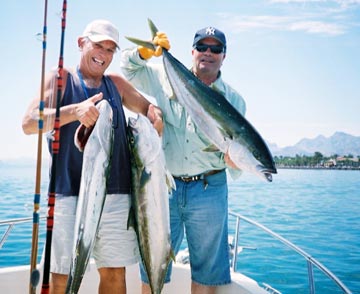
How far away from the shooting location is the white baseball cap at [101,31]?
257cm

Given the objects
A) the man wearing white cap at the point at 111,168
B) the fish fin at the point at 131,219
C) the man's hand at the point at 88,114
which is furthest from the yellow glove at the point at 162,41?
the fish fin at the point at 131,219

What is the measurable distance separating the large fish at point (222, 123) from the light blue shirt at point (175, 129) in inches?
13.4

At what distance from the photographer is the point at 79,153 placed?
257 cm

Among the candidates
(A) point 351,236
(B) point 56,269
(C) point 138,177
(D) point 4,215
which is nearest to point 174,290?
(B) point 56,269

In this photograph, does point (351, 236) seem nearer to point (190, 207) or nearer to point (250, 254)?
point (250, 254)

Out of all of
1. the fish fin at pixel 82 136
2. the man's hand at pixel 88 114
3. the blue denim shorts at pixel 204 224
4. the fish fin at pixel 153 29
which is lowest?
the blue denim shorts at pixel 204 224

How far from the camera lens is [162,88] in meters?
3.34

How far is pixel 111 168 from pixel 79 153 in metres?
0.23

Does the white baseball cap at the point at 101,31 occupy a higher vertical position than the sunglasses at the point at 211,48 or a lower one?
lower

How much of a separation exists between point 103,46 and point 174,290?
2553mm

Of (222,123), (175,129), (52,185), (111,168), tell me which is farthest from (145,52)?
(52,185)

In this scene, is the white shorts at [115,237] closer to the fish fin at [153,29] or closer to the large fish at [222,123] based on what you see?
the large fish at [222,123]

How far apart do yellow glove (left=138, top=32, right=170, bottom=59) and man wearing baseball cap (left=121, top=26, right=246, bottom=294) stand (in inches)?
5.8

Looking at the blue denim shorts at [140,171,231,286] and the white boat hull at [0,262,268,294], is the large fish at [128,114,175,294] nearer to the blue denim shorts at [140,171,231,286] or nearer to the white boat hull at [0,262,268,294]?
the blue denim shorts at [140,171,231,286]
